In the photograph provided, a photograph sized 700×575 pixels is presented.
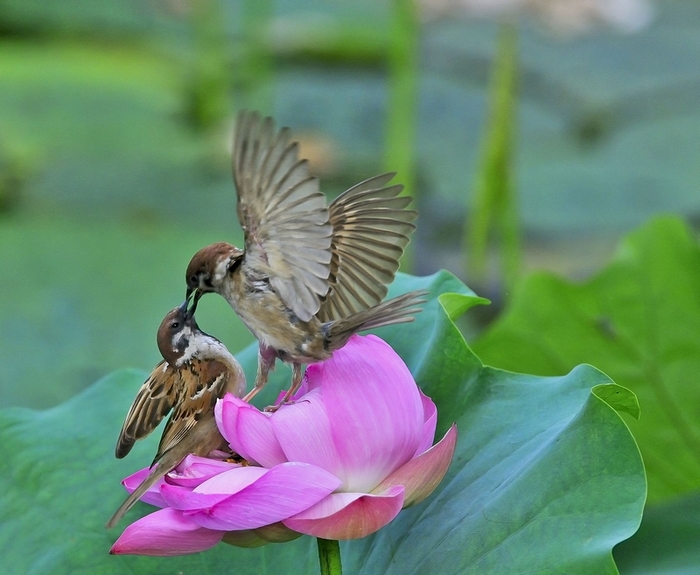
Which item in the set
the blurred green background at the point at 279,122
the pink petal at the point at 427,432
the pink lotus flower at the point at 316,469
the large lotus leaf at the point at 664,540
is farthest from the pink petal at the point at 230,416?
the blurred green background at the point at 279,122

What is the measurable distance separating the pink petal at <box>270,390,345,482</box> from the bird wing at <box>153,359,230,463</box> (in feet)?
0.28

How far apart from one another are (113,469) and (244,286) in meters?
0.28

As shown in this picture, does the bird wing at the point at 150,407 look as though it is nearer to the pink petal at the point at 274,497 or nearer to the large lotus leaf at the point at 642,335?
the pink petal at the point at 274,497

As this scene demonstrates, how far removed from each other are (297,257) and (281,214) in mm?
35

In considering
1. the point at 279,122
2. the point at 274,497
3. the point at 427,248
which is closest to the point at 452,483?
the point at 274,497

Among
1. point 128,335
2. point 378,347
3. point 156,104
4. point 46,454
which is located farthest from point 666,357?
point 156,104

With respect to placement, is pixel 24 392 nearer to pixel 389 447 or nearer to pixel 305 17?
pixel 389 447

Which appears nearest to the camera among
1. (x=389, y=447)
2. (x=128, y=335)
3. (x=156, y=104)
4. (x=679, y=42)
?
(x=389, y=447)

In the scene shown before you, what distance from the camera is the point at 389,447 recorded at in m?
0.60

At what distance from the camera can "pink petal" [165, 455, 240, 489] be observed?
A: 61 centimetres

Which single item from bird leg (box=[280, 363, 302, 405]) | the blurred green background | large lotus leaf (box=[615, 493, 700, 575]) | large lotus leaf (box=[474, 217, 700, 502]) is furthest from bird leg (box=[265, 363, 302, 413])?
the blurred green background

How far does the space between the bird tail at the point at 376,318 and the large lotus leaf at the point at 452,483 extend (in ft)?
0.46

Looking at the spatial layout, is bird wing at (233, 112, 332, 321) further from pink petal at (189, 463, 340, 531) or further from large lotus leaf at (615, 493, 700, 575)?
large lotus leaf at (615, 493, 700, 575)

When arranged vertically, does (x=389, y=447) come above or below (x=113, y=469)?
→ above
